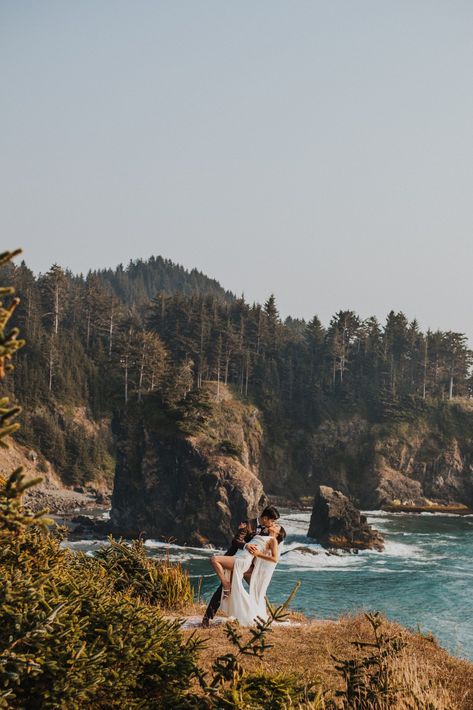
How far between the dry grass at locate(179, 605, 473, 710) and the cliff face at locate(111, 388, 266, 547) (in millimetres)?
51362

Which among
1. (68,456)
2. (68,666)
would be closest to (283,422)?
(68,456)

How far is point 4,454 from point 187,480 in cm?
3325

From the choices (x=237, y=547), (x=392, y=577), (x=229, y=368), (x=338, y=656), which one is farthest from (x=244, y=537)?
(x=229, y=368)

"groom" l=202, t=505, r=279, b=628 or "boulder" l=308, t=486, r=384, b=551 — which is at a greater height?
"groom" l=202, t=505, r=279, b=628

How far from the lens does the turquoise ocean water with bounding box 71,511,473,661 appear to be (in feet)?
123

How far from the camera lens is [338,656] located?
10.4 metres

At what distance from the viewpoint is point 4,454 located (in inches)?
3410

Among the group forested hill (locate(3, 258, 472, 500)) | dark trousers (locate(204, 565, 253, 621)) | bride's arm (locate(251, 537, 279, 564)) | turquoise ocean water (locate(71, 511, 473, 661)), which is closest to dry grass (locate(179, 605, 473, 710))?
dark trousers (locate(204, 565, 253, 621))

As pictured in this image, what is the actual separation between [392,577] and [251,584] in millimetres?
41740

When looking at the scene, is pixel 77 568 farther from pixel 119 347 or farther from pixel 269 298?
pixel 269 298

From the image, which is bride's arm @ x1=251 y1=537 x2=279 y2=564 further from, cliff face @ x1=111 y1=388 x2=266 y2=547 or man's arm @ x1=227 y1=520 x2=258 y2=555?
cliff face @ x1=111 y1=388 x2=266 y2=547

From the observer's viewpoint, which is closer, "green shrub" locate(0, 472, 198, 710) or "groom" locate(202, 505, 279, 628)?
"green shrub" locate(0, 472, 198, 710)

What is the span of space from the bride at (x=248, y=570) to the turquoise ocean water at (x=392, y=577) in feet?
66.3

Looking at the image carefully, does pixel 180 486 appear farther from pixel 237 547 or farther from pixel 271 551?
pixel 271 551
